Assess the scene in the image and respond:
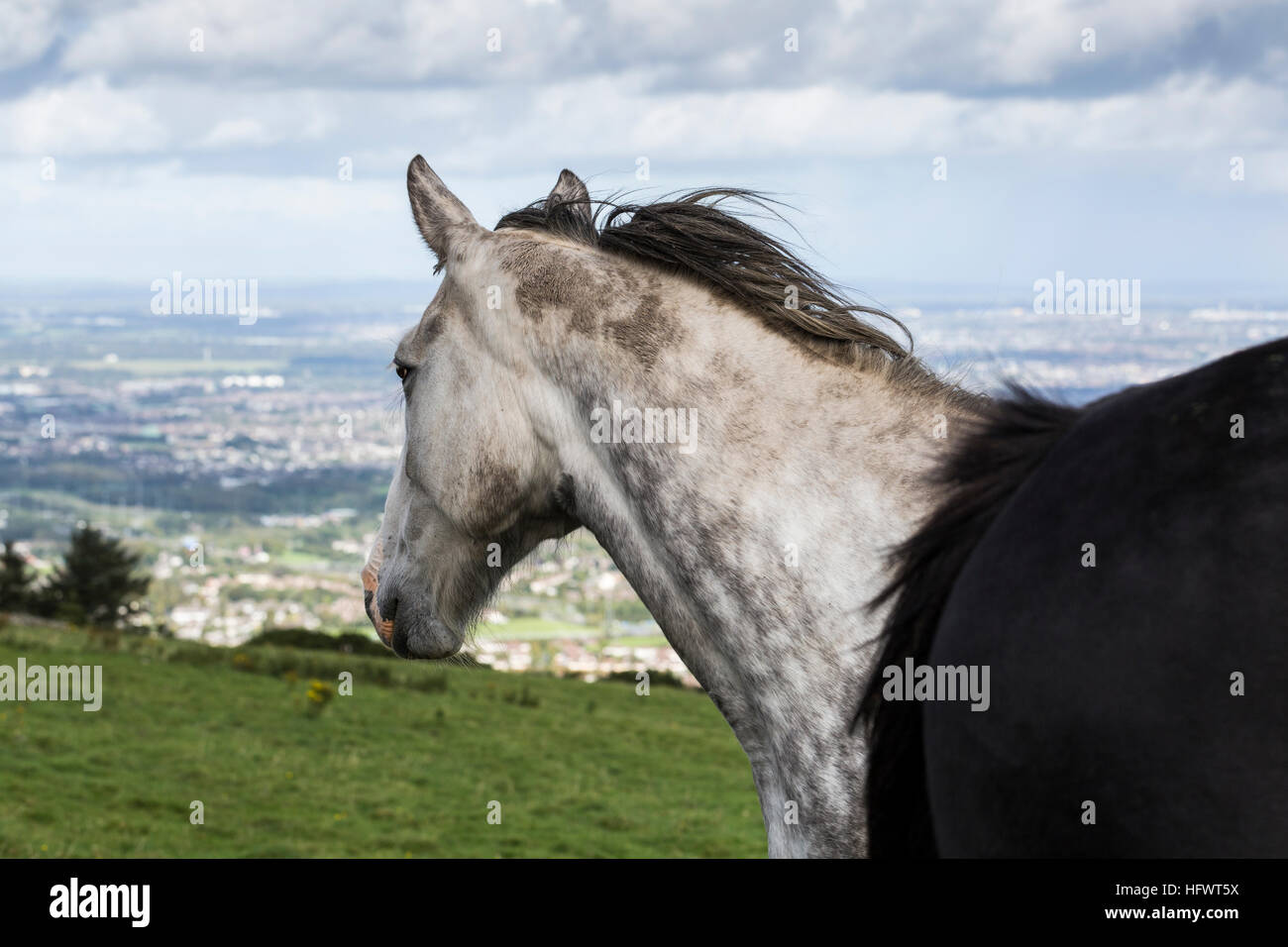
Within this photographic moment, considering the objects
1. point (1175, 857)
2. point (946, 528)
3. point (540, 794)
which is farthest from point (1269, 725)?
point (540, 794)

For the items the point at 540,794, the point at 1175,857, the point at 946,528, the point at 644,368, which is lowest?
the point at 540,794

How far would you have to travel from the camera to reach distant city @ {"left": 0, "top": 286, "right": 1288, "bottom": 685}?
27.3 meters

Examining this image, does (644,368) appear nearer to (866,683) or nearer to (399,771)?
(866,683)

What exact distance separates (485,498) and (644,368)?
2.07 ft

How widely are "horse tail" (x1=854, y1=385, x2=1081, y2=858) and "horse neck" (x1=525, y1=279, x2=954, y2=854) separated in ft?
0.67

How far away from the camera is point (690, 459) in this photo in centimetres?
275

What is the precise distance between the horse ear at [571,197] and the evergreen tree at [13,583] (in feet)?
73.3

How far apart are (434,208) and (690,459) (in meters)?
A: 1.36

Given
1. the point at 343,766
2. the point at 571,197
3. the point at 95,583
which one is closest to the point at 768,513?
the point at 571,197

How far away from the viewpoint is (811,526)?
8.47 ft

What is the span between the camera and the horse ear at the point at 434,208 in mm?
3400

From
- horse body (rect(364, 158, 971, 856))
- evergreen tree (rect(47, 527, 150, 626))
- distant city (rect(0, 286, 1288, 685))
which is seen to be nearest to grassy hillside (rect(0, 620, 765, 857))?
distant city (rect(0, 286, 1288, 685))

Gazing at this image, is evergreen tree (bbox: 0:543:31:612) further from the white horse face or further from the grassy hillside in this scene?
the white horse face

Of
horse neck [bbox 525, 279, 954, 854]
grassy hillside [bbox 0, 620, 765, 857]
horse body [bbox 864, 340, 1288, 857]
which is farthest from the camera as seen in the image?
grassy hillside [bbox 0, 620, 765, 857]
